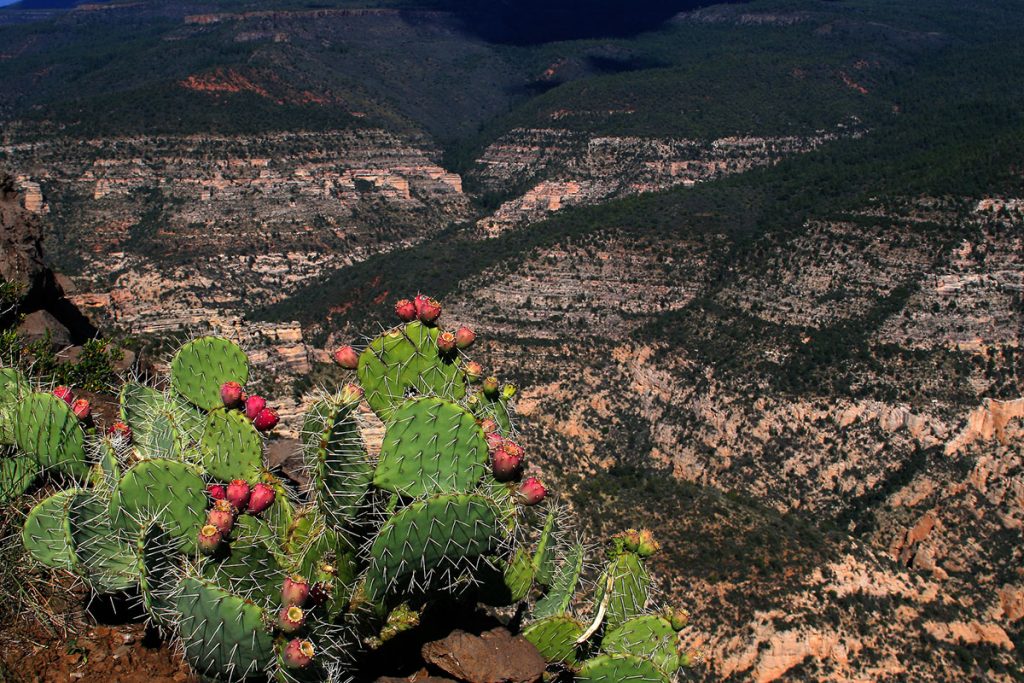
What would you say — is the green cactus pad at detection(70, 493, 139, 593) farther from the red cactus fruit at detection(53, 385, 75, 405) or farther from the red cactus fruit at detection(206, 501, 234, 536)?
the red cactus fruit at detection(53, 385, 75, 405)

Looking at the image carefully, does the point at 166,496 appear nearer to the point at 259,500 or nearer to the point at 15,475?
the point at 259,500

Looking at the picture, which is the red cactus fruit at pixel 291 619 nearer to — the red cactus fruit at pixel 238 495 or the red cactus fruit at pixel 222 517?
the red cactus fruit at pixel 222 517

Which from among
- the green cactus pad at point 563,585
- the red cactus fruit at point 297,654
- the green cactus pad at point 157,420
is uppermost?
the green cactus pad at point 157,420

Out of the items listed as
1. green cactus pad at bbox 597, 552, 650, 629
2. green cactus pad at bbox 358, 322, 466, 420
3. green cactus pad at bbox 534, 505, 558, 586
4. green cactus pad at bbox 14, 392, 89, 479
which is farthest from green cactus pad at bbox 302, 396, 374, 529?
green cactus pad at bbox 14, 392, 89, 479

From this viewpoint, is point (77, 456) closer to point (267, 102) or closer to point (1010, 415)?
point (1010, 415)

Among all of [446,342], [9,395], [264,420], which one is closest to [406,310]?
[446,342]

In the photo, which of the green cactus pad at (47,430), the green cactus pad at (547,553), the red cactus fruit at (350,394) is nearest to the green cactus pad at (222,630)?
the red cactus fruit at (350,394)
